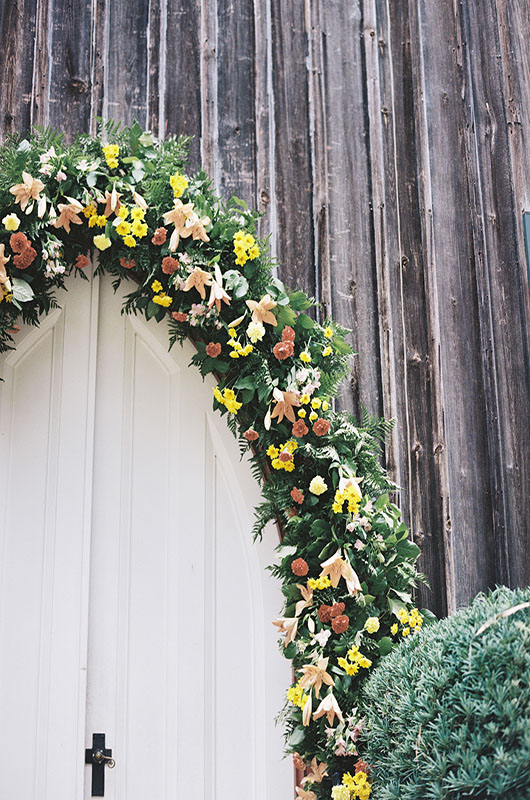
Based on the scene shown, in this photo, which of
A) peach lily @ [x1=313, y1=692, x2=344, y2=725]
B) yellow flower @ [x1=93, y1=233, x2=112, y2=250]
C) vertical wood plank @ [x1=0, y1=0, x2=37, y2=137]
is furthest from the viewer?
vertical wood plank @ [x1=0, y1=0, x2=37, y2=137]

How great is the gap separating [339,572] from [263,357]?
1.95 feet

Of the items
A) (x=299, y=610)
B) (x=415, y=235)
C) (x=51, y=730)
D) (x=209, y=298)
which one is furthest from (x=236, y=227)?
(x=51, y=730)

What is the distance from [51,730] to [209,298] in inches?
48.9

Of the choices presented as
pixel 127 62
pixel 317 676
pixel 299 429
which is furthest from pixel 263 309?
pixel 127 62

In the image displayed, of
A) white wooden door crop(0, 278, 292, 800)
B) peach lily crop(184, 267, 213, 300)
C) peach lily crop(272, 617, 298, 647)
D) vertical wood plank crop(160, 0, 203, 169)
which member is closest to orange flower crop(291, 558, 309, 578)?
peach lily crop(272, 617, 298, 647)

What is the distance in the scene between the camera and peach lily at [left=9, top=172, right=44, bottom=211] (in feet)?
6.66

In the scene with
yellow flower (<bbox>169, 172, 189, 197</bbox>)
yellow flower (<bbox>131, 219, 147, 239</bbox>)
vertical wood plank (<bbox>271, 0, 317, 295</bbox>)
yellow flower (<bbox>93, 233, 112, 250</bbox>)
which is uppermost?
vertical wood plank (<bbox>271, 0, 317, 295</bbox>)

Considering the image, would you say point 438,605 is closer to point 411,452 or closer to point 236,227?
point 411,452

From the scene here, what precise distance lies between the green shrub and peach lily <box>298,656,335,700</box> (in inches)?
9.0

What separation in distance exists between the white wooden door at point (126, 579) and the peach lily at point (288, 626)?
0.21 m

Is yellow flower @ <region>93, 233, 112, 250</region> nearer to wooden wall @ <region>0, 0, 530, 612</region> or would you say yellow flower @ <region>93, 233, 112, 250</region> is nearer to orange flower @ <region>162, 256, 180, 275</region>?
orange flower @ <region>162, 256, 180, 275</region>

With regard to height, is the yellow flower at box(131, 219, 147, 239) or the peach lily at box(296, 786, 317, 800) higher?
the yellow flower at box(131, 219, 147, 239)

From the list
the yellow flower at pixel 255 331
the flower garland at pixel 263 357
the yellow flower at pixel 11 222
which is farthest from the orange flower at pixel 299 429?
the yellow flower at pixel 11 222

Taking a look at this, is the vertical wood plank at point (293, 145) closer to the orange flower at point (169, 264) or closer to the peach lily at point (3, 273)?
the orange flower at point (169, 264)
